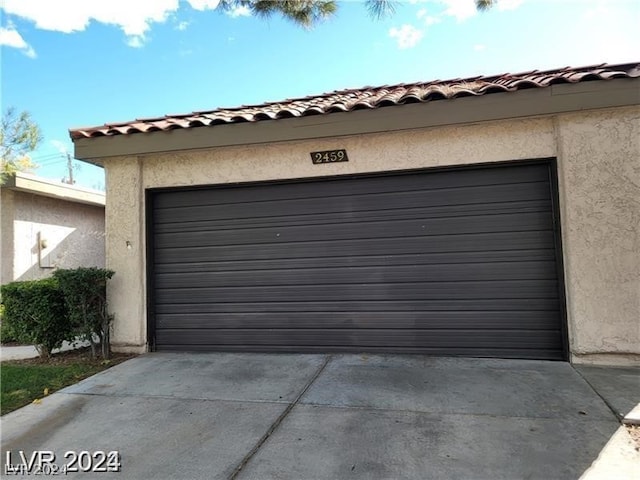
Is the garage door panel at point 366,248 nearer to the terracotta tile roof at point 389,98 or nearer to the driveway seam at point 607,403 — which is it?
the driveway seam at point 607,403

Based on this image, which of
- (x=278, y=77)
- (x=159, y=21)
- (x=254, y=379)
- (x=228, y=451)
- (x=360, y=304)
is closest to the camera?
(x=228, y=451)

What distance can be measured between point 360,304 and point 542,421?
2.71 meters

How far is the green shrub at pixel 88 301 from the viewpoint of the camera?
216 inches

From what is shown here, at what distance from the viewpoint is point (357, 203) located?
18.7 feet

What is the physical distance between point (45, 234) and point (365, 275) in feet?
27.0

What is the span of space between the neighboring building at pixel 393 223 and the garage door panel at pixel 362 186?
0.02 metres

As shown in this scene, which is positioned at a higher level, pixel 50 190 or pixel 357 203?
pixel 50 190

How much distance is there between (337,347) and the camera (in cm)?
566

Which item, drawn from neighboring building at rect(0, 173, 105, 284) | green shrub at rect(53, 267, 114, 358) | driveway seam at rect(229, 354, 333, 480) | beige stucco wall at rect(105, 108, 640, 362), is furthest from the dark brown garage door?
neighboring building at rect(0, 173, 105, 284)

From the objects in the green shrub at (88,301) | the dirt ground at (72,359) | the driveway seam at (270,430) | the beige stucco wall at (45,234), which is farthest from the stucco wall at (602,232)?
the beige stucco wall at (45,234)

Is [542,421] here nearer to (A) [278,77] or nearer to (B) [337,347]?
(B) [337,347]

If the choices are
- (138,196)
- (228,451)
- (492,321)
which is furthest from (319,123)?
(228,451)

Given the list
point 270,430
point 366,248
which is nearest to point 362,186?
point 366,248

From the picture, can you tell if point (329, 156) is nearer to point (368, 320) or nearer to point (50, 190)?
point (368, 320)
